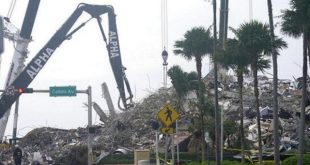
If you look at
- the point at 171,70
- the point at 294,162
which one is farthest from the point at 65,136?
the point at 294,162

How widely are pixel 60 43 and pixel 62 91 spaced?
7871 mm

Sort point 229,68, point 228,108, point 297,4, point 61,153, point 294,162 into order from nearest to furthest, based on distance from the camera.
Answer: point 297,4 → point 294,162 → point 229,68 → point 61,153 → point 228,108

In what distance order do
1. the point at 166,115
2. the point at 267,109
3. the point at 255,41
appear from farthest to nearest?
the point at 267,109 < the point at 255,41 < the point at 166,115

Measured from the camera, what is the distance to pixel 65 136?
5884 centimetres

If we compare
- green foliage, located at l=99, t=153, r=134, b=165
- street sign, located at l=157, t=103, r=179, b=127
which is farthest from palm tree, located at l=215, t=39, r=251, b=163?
green foliage, located at l=99, t=153, r=134, b=165

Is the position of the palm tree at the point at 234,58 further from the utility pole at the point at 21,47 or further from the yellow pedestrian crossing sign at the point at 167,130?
the utility pole at the point at 21,47

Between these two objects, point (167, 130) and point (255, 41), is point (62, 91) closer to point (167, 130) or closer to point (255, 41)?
point (255, 41)

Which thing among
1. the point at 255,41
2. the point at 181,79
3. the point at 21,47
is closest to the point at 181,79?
the point at 181,79

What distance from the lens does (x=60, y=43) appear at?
45.6 m

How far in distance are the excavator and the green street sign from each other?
2.32 meters

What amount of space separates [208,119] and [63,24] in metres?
12.7

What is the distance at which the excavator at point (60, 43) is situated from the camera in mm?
42281

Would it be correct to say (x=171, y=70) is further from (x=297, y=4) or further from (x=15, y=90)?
(x=297, y=4)

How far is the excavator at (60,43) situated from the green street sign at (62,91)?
7.62 ft
